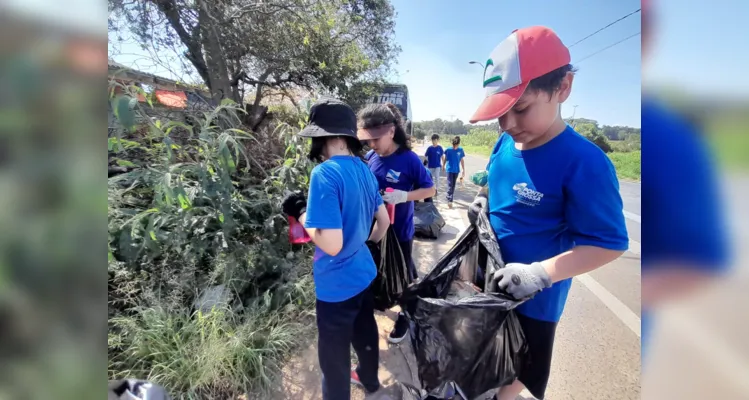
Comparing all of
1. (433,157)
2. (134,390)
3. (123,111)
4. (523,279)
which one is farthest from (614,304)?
(433,157)

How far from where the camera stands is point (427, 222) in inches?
185

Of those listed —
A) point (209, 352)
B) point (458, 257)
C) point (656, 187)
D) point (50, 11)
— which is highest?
point (50, 11)

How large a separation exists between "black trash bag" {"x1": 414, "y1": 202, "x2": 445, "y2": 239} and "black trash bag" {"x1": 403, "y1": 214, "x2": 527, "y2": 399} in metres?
3.34

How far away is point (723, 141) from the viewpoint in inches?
14.9

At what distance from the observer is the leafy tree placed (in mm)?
4801

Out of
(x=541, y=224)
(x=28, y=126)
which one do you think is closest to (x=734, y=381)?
(x=541, y=224)

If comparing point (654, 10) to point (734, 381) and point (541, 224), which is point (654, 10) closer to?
point (734, 381)

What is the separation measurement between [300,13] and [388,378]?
6.31 meters

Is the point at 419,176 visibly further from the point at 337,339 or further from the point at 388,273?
the point at 337,339

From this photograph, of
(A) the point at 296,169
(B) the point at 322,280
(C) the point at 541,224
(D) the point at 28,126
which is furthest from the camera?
(A) the point at 296,169

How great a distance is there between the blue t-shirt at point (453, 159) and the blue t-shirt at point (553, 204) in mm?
6138

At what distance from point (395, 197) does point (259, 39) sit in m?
5.39

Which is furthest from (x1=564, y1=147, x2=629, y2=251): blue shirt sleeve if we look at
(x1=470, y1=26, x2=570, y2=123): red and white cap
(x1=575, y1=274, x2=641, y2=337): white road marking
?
(x1=575, y1=274, x2=641, y2=337): white road marking

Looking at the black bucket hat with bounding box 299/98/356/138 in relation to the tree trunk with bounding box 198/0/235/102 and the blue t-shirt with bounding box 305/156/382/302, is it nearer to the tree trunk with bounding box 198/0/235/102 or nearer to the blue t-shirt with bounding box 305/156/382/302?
the blue t-shirt with bounding box 305/156/382/302
